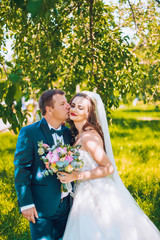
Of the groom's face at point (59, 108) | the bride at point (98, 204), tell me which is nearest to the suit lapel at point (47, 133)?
the groom's face at point (59, 108)

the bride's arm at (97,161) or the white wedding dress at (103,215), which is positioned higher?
the bride's arm at (97,161)

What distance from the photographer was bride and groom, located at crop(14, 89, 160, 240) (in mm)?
2201

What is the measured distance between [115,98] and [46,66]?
1.16 metres

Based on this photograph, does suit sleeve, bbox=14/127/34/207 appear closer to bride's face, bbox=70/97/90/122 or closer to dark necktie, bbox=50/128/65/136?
dark necktie, bbox=50/128/65/136

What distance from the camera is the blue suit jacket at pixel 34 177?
219 cm

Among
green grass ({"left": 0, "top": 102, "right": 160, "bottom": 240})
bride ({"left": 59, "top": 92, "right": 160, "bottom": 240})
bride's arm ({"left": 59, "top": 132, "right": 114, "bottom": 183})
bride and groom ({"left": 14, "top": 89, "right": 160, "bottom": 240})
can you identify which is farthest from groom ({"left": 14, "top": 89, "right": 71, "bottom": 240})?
green grass ({"left": 0, "top": 102, "right": 160, "bottom": 240})

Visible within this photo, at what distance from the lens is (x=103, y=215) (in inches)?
88.5

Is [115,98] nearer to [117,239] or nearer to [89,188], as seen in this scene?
[89,188]

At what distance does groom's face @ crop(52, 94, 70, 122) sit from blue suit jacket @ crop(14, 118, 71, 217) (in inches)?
5.8

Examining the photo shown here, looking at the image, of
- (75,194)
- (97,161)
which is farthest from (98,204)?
(97,161)

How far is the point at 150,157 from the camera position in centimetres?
681

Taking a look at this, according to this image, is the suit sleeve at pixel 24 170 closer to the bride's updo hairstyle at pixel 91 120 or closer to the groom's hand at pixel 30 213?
the groom's hand at pixel 30 213

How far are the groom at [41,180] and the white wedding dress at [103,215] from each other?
0.17 meters

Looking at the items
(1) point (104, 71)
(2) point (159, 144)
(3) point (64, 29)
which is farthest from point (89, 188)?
(2) point (159, 144)
